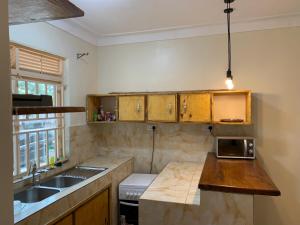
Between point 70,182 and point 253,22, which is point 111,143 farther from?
point 253,22

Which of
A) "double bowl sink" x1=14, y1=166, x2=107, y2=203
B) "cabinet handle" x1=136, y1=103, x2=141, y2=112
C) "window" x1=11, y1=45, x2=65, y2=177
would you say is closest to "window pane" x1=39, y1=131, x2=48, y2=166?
"window" x1=11, y1=45, x2=65, y2=177

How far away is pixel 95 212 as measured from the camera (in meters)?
2.41

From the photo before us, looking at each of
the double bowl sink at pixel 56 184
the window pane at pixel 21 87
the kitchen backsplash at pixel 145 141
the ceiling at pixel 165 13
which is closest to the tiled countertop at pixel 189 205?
the kitchen backsplash at pixel 145 141

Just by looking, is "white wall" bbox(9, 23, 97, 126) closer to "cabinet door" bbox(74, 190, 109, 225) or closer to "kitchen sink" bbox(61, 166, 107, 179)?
"kitchen sink" bbox(61, 166, 107, 179)

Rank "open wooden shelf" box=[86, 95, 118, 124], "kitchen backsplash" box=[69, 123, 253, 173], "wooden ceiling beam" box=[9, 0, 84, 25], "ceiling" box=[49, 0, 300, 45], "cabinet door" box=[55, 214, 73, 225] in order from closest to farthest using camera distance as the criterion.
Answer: "wooden ceiling beam" box=[9, 0, 84, 25], "cabinet door" box=[55, 214, 73, 225], "ceiling" box=[49, 0, 300, 45], "kitchen backsplash" box=[69, 123, 253, 173], "open wooden shelf" box=[86, 95, 118, 124]

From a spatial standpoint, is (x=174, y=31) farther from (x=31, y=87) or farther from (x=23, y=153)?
(x=23, y=153)

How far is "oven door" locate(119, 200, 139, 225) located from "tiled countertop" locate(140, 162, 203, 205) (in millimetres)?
503

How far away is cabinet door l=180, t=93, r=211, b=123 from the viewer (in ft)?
9.26

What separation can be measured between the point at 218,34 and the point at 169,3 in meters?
0.95

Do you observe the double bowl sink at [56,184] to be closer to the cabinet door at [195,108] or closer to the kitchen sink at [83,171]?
the kitchen sink at [83,171]

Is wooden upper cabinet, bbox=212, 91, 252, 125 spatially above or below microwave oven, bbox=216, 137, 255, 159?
above

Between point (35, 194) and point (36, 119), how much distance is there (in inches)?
29.5

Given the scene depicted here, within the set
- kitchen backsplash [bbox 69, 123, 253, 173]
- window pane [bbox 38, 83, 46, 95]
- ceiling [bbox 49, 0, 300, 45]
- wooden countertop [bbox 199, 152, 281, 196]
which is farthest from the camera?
kitchen backsplash [bbox 69, 123, 253, 173]

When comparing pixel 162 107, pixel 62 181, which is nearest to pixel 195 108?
pixel 162 107
